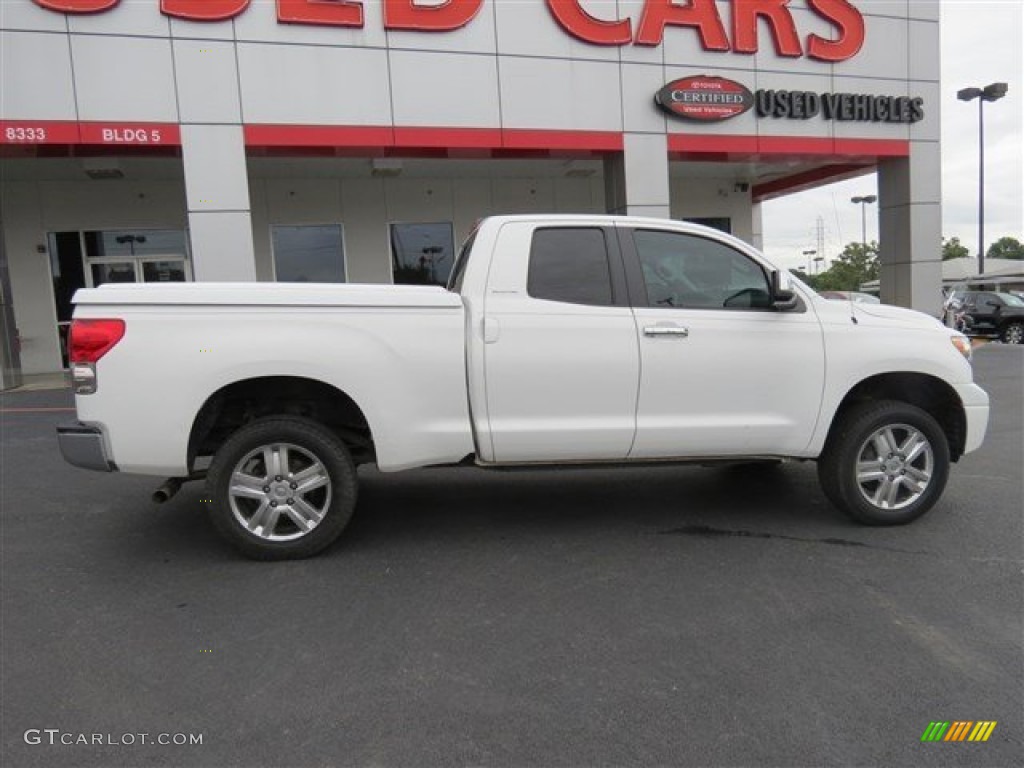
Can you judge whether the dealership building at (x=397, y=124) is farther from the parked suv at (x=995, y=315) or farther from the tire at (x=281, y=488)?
the tire at (x=281, y=488)

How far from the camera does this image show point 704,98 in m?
14.1

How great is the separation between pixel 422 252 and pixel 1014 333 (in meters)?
17.1

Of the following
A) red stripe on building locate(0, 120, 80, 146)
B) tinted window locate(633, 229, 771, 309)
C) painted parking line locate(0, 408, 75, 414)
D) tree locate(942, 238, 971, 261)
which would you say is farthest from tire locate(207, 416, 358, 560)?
tree locate(942, 238, 971, 261)

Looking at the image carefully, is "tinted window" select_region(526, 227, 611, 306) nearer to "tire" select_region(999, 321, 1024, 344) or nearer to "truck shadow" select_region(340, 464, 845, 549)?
"truck shadow" select_region(340, 464, 845, 549)

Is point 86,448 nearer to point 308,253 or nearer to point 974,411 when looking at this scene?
point 974,411

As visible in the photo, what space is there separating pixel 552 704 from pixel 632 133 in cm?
1263

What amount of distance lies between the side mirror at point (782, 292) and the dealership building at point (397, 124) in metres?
9.38

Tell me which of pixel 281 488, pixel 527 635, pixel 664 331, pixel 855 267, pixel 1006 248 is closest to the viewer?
pixel 527 635

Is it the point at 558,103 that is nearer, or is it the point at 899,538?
the point at 899,538

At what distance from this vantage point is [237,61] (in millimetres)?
11867

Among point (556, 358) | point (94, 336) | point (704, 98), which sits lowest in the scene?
point (556, 358)

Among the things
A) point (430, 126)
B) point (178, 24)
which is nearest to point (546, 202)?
point (430, 126)

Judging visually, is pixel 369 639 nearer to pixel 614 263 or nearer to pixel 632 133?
pixel 614 263

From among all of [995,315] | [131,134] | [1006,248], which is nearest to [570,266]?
[131,134]
